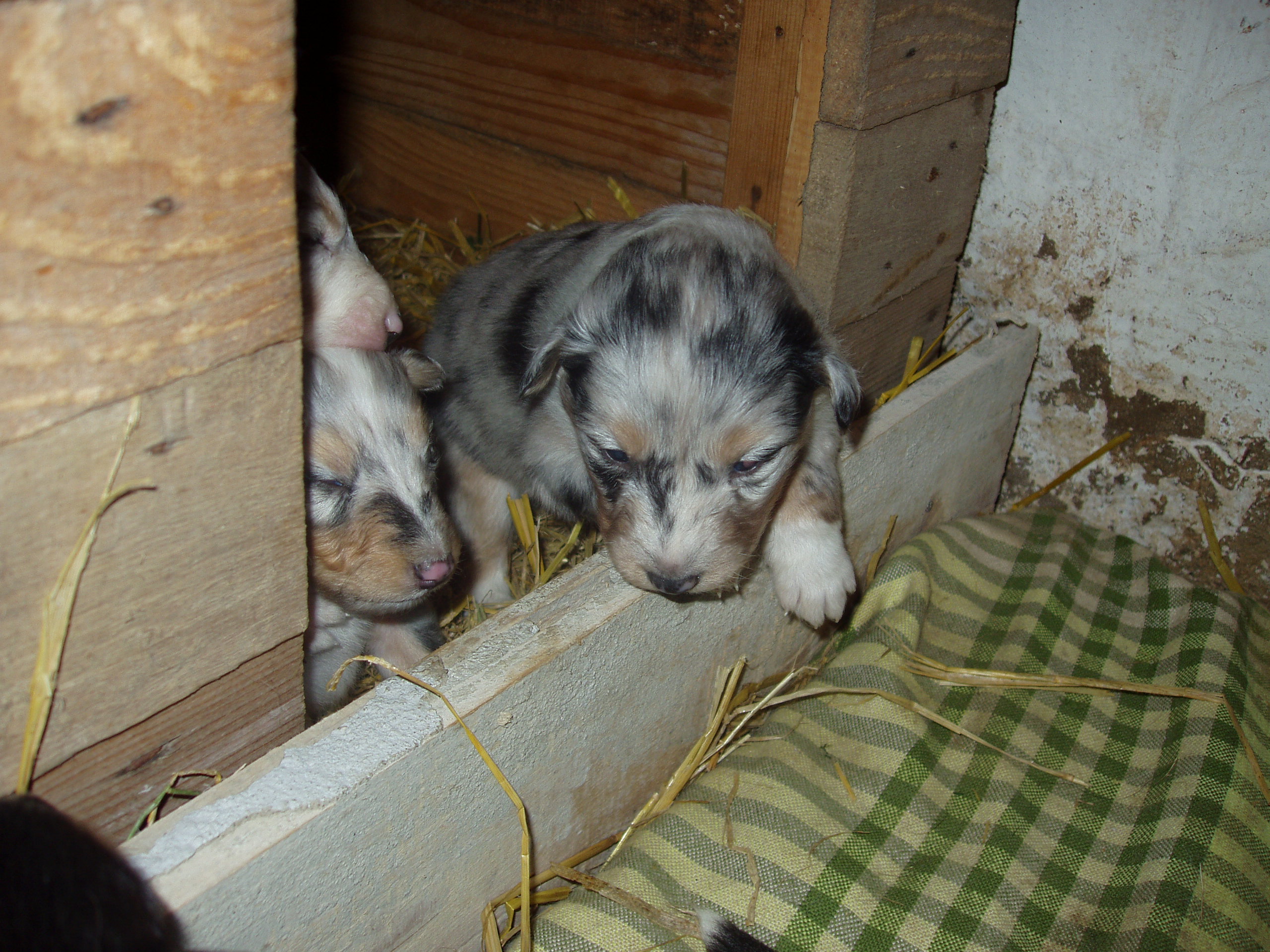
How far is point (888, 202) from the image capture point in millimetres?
3197

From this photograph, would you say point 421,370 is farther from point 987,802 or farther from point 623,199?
point 987,802

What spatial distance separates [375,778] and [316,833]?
0.14 metres

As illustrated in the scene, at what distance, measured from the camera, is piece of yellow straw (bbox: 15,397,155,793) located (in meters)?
1.43

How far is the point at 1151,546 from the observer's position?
382 centimetres

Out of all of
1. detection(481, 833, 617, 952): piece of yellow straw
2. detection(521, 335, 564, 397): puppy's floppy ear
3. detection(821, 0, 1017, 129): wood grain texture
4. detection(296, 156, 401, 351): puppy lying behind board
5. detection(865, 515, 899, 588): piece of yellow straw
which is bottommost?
detection(481, 833, 617, 952): piece of yellow straw

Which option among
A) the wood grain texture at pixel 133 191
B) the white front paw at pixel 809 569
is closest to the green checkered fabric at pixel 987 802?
the white front paw at pixel 809 569

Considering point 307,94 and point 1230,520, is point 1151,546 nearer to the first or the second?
point 1230,520

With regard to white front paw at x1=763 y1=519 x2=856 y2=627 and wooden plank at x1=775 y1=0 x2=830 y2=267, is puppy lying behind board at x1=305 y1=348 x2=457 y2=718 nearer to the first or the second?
white front paw at x1=763 y1=519 x2=856 y2=627

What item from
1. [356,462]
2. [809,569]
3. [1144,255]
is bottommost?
[809,569]

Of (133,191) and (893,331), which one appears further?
(893,331)

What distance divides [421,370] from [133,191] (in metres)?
1.40

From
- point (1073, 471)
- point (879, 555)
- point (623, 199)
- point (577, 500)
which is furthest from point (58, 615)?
point (1073, 471)

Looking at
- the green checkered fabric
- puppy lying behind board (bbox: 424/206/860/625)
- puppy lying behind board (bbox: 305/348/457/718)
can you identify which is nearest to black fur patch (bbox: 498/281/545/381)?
puppy lying behind board (bbox: 424/206/860/625)

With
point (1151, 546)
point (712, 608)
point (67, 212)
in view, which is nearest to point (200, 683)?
point (67, 212)
